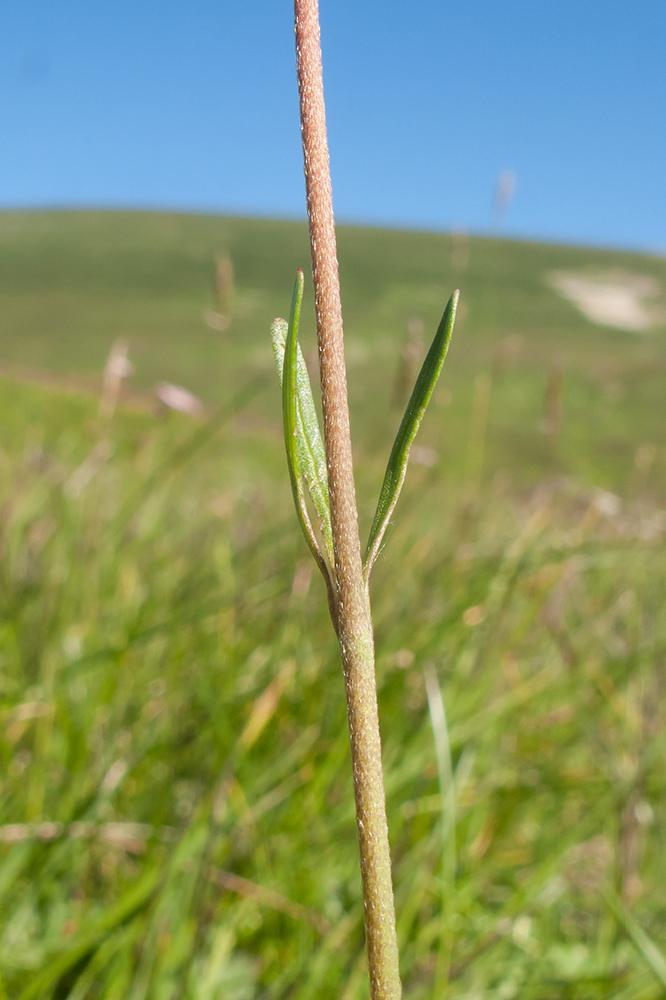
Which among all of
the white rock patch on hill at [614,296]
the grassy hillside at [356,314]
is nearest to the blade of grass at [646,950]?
the grassy hillside at [356,314]

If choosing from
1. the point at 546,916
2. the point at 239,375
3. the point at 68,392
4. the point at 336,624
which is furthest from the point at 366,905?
the point at 239,375

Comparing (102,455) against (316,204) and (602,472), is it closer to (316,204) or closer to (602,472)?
(316,204)

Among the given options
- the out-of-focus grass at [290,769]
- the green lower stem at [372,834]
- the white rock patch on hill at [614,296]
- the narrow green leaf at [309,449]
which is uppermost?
the narrow green leaf at [309,449]

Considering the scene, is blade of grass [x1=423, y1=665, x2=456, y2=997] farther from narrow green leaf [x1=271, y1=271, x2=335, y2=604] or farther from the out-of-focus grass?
narrow green leaf [x1=271, y1=271, x2=335, y2=604]

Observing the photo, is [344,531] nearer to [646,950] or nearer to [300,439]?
[300,439]

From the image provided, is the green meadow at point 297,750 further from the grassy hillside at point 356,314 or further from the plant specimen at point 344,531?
the grassy hillside at point 356,314

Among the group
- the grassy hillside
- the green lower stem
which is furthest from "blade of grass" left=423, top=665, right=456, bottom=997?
the grassy hillside
